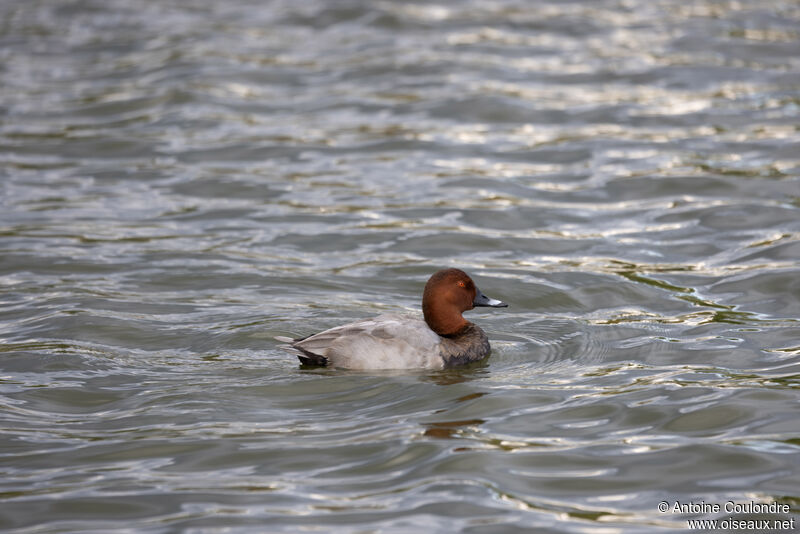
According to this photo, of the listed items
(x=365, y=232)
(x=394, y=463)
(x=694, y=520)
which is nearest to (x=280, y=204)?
(x=365, y=232)

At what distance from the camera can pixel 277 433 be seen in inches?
248

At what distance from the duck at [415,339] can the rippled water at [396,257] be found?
138mm

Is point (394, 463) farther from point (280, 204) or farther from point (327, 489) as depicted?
point (280, 204)

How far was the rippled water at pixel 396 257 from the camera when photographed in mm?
5836

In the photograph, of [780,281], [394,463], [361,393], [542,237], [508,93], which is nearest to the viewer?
[394,463]

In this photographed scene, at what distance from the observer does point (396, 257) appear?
9945 millimetres

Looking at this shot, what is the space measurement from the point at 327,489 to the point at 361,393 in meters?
1.29

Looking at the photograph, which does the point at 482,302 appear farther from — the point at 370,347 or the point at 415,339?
the point at 370,347

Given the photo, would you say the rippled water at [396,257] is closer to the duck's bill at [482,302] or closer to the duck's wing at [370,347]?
the duck's wing at [370,347]

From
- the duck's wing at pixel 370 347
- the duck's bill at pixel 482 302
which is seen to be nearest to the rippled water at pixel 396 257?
the duck's wing at pixel 370 347

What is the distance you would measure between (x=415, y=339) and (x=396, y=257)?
2654mm

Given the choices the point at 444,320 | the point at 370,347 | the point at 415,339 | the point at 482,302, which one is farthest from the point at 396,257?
the point at 370,347

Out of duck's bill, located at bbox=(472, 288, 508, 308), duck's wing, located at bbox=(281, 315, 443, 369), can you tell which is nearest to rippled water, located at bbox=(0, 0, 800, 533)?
duck's wing, located at bbox=(281, 315, 443, 369)

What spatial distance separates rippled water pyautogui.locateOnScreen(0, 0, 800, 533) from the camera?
5.84 metres
